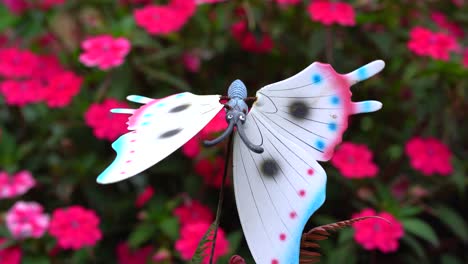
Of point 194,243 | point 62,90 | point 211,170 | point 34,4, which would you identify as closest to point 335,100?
point 194,243

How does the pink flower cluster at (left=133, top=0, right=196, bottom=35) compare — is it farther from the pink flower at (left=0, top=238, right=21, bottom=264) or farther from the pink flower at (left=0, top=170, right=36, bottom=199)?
the pink flower at (left=0, top=238, right=21, bottom=264)

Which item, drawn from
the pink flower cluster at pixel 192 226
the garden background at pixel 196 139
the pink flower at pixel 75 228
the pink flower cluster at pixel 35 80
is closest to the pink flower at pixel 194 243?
the pink flower cluster at pixel 192 226

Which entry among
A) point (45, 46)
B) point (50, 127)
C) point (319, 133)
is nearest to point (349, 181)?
point (50, 127)

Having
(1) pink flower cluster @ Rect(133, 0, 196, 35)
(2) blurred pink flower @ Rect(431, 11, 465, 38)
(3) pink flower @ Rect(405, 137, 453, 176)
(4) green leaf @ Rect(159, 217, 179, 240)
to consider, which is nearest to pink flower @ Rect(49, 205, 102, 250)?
(4) green leaf @ Rect(159, 217, 179, 240)

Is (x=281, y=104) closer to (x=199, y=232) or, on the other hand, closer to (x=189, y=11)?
(x=199, y=232)

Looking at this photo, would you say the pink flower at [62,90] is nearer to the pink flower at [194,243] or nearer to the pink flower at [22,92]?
the pink flower at [22,92]
